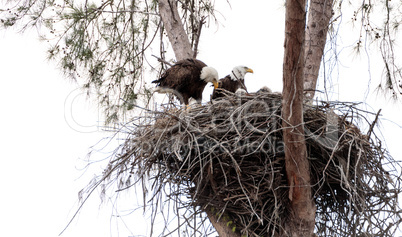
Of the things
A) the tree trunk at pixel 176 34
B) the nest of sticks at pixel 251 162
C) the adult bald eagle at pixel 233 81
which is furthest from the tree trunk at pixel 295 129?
A: the tree trunk at pixel 176 34

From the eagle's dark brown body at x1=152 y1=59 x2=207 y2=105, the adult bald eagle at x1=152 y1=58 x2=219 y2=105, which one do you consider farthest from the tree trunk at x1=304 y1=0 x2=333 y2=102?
the eagle's dark brown body at x1=152 y1=59 x2=207 y2=105

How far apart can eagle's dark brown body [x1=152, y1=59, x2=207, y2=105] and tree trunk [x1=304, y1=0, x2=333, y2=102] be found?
3.23ft

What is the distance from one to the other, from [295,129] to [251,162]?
37cm

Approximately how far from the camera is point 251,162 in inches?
132

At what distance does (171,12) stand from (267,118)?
215cm

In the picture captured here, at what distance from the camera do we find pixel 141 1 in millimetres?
5879

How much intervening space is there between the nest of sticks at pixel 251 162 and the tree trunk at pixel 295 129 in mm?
84

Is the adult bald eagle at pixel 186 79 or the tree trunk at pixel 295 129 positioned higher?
the adult bald eagle at pixel 186 79

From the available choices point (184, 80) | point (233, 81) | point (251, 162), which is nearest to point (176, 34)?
point (184, 80)

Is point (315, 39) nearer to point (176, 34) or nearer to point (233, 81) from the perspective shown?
point (233, 81)

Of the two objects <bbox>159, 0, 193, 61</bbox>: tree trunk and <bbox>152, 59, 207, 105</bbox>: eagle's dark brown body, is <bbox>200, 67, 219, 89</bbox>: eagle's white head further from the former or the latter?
<bbox>159, 0, 193, 61</bbox>: tree trunk

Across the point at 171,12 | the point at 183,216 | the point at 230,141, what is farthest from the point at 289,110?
the point at 171,12

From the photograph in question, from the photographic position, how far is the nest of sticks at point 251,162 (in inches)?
129

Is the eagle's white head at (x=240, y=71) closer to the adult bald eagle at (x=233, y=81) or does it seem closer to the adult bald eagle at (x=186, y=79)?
the adult bald eagle at (x=233, y=81)
